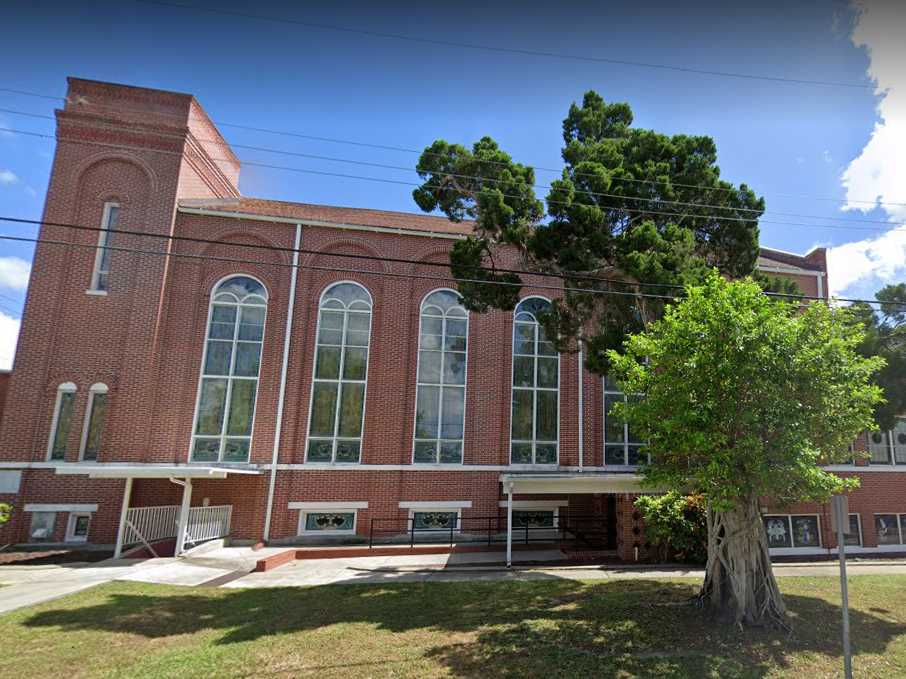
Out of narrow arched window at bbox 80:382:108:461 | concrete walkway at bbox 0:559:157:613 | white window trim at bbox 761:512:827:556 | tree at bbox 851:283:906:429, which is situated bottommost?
concrete walkway at bbox 0:559:157:613

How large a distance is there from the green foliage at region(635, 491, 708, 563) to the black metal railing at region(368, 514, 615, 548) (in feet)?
8.97

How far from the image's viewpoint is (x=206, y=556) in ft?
45.1

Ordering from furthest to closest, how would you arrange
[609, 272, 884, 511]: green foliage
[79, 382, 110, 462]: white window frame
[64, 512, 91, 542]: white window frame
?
[79, 382, 110, 462]: white window frame, [64, 512, 91, 542]: white window frame, [609, 272, 884, 511]: green foliage

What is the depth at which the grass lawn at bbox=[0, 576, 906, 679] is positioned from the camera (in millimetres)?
6438

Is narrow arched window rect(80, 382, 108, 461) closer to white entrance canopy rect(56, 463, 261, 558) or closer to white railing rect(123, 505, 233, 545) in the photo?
white entrance canopy rect(56, 463, 261, 558)

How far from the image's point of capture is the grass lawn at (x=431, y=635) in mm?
6438

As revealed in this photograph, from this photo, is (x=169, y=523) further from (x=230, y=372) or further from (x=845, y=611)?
(x=845, y=611)

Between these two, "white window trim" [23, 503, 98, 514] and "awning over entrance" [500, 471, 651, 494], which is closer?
"awning over entrance" [500, 471, 651, 494]

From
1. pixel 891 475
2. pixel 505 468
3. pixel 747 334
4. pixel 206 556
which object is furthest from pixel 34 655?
pixel 891 475

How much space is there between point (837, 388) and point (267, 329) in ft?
50.5

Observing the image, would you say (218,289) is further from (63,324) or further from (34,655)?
(34,655)

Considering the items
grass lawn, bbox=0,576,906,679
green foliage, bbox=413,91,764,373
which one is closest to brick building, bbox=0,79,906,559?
green foliage, bbox=413,91,764,373

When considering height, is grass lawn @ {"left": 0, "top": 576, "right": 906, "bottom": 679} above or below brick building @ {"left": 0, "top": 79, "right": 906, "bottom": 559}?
below

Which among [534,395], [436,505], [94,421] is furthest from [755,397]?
[94,421]
